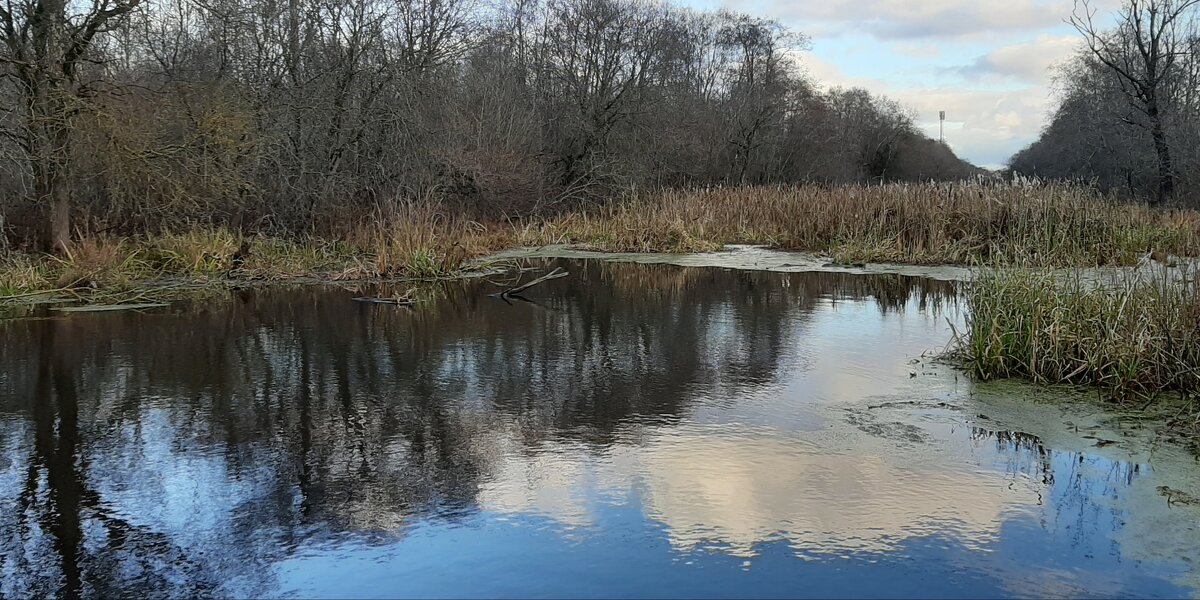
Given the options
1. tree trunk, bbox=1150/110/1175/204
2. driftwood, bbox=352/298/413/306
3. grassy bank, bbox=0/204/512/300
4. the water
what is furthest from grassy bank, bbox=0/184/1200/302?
tree trunk, bbox=1150/110/1175/204

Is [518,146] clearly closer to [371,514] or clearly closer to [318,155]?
[318,155]


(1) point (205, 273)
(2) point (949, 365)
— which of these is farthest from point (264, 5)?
(2) point (949, 365)

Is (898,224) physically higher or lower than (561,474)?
higher

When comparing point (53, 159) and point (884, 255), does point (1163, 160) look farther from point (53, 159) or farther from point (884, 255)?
point (53, 159)

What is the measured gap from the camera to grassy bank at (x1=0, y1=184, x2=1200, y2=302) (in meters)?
12.0

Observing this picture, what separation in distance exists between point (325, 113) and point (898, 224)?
433 inches

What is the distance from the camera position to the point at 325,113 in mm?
17172

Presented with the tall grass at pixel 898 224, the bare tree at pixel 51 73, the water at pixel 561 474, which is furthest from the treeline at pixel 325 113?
the water at pixel 561 474

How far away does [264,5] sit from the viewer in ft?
52.6

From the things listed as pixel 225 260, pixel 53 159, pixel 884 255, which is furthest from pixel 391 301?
pixel 884 255

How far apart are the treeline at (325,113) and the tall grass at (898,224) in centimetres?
337

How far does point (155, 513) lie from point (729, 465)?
280cm

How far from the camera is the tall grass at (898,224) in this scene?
1333 cm

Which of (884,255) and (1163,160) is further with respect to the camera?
(1163,160)
